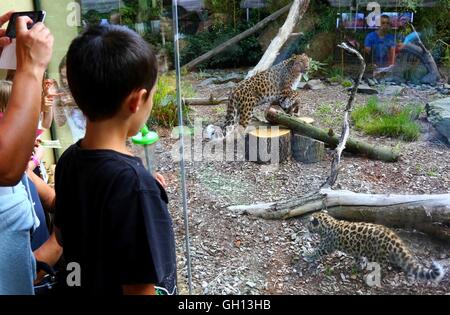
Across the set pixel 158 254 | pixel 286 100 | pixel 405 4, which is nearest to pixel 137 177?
pixel 158 254

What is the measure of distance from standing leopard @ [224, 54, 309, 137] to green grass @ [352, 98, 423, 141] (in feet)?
1.00

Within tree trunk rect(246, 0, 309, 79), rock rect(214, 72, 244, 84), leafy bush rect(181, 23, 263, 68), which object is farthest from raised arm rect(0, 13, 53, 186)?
rock rect(214, 72, 244, 84)

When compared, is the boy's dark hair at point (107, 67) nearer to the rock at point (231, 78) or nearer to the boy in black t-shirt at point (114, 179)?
the boy in black t-shirt at point (114, 179)

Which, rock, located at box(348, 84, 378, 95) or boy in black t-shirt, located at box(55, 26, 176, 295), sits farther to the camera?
rock, located at box(348, 84, 378, 95)

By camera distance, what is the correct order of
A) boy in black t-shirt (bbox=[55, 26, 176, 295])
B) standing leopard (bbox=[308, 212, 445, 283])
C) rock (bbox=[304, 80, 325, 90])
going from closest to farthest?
boy in black t-shirt (bbox=[55, 26, 176, 295]) < standing leopard (bbox=[308, 212, 445, 283]) < rock (bbox=[304, 80, 325, 90])

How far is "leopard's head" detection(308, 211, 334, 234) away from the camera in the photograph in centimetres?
162

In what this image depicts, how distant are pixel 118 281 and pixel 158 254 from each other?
0.09 m

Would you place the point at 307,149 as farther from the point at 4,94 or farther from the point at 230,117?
the point at 4,94

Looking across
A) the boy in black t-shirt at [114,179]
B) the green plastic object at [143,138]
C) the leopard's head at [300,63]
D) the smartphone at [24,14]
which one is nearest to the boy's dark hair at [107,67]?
the boy in black t-shirt at [114,179]

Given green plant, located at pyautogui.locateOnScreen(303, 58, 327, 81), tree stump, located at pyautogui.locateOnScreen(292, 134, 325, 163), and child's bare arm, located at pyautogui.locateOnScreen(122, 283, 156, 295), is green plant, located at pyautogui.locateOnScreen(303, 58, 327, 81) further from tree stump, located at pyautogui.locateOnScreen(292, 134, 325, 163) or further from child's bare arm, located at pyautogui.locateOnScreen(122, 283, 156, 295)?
child's bare arm, located at pyautogui.locateOnScreen(122, 283, 156, 295)

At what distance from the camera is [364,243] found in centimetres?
153

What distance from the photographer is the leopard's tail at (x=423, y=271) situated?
1295 millimetres

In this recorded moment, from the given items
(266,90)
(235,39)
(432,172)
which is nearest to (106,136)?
(235,39)

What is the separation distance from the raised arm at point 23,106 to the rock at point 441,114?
1.39 metres
